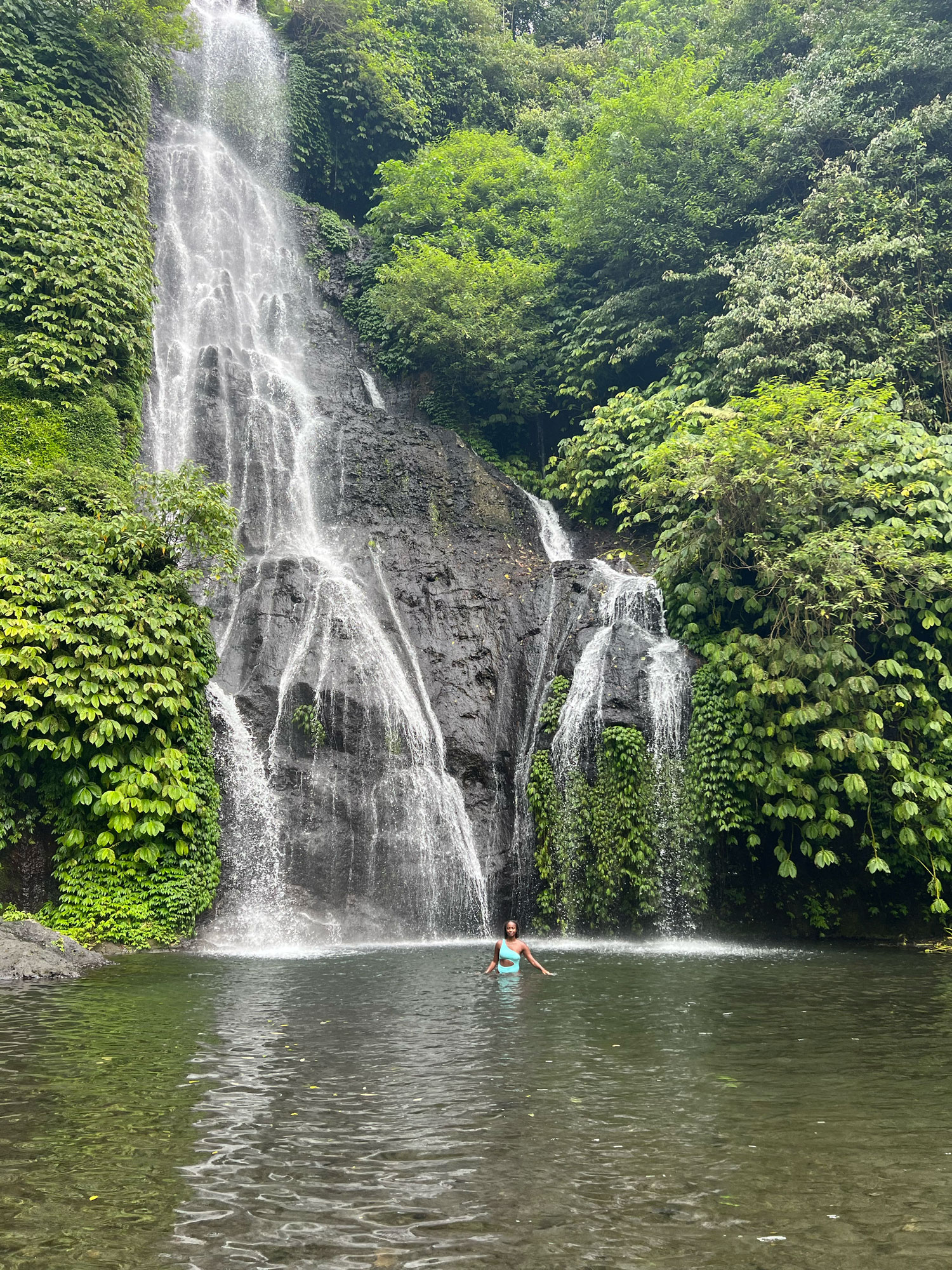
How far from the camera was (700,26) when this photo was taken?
30.5m

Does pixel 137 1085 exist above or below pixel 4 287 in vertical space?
below

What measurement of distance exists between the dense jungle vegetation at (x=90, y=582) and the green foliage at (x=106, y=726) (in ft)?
0.08

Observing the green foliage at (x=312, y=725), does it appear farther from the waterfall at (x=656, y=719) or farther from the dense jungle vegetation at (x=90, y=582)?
the waterfall at (x=656, y=719)

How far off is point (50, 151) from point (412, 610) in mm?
13309

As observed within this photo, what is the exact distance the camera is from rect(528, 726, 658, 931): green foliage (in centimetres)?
1366

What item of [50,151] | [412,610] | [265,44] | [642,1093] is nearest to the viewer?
[642,1093]

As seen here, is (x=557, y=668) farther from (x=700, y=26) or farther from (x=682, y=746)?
(x=700, y=26)

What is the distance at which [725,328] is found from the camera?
18.8m

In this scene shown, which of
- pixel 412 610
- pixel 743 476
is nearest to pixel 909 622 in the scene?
pixel 743 476

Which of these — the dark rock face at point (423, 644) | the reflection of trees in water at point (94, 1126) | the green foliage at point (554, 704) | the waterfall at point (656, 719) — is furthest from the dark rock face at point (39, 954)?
the green foliage at point (554, 704)

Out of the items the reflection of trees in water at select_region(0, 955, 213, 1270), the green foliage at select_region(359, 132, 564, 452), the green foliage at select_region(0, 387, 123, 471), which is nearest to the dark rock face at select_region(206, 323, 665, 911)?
the green foliage at select_region(359, 132, 564, 452)

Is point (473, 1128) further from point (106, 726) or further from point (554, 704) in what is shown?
point (554, 704)

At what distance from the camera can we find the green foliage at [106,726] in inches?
458

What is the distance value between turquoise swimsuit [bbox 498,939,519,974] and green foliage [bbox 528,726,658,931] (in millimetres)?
4261
